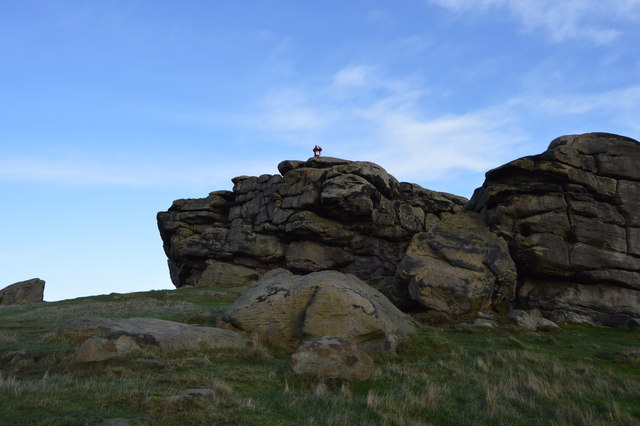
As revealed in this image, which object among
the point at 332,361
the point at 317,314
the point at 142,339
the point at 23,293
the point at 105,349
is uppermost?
the point at 317,314

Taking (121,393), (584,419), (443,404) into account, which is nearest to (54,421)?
(121,393)

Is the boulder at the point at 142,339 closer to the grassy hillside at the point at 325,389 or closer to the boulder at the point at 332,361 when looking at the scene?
the grassy hillside at the point at 325,389

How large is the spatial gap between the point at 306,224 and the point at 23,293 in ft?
131

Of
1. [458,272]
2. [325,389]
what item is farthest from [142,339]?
[458,272]

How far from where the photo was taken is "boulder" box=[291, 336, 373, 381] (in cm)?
1412

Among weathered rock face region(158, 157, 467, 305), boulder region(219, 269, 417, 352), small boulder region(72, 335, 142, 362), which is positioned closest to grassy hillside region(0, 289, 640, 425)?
small boulder region(72, 335, 142, 362)

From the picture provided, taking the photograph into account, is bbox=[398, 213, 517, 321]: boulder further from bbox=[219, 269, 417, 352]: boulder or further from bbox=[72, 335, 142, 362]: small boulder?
bbox=[72, 335, 142, 362]: small boulder

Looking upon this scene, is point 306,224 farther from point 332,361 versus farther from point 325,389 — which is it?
point 325,389

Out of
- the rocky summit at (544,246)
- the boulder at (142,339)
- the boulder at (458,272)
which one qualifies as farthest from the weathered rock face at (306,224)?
the boulder at (142,339)

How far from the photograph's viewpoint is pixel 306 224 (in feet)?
211

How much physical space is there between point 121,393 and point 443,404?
8215 mm

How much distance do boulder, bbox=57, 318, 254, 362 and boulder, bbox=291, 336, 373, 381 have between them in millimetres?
4563

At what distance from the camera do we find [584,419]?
1120 cm

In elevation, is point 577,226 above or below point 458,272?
above
